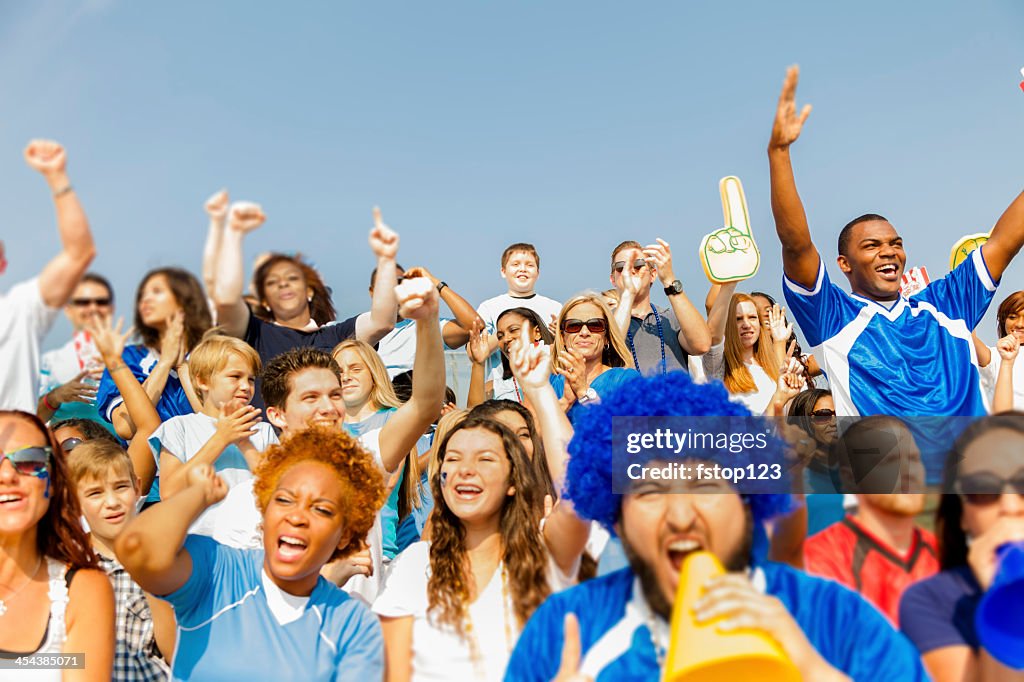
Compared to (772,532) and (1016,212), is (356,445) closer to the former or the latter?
(772,532)

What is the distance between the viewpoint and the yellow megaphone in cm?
181

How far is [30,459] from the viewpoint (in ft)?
8.95

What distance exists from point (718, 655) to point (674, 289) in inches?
154

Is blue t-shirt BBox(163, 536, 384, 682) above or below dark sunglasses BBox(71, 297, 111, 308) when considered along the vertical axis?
below

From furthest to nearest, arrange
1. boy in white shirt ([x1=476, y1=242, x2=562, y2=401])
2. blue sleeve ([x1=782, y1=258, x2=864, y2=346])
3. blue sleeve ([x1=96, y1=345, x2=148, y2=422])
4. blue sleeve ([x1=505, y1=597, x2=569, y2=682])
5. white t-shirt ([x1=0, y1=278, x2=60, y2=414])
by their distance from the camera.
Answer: boy in white shirt ([x1=476, y1=242, x2=562, y2=401]) → blue sleeve ([x1=96, y1=345, x2=148, y2=422]) → blue sleeve ([x1=782, y1=258, x2=864, y2=346]) → white t-shirt ([x1=0, y1=278, x2=60, y2=414]) → blue sleeve ([x1=505, y1=597, x2=569, y2=682])

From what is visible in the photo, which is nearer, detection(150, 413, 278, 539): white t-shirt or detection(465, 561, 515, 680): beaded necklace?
detection(465, 561, 515, 680): beaded necklace

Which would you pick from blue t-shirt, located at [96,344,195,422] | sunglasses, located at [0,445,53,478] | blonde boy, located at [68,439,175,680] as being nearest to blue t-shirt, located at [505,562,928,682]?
sunglasses, located at [0,445,53,478]

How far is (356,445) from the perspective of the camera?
3289 mm

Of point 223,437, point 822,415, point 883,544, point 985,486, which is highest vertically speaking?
point 822,415

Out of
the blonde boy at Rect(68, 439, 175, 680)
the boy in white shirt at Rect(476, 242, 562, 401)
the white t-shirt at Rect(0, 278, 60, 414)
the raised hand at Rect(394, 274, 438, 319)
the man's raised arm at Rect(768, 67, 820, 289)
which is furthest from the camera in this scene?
the boy in white shirt at Rect(476, 242, 562, 401)

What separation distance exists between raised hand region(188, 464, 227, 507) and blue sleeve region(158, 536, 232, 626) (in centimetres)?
16

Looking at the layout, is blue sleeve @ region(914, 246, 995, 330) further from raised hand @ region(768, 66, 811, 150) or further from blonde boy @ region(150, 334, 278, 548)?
blonde boy @ region(150, 334, 278, 548)

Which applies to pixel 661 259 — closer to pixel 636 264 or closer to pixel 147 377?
pixel 636 264

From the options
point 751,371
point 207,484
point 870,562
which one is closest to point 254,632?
point 207,484
